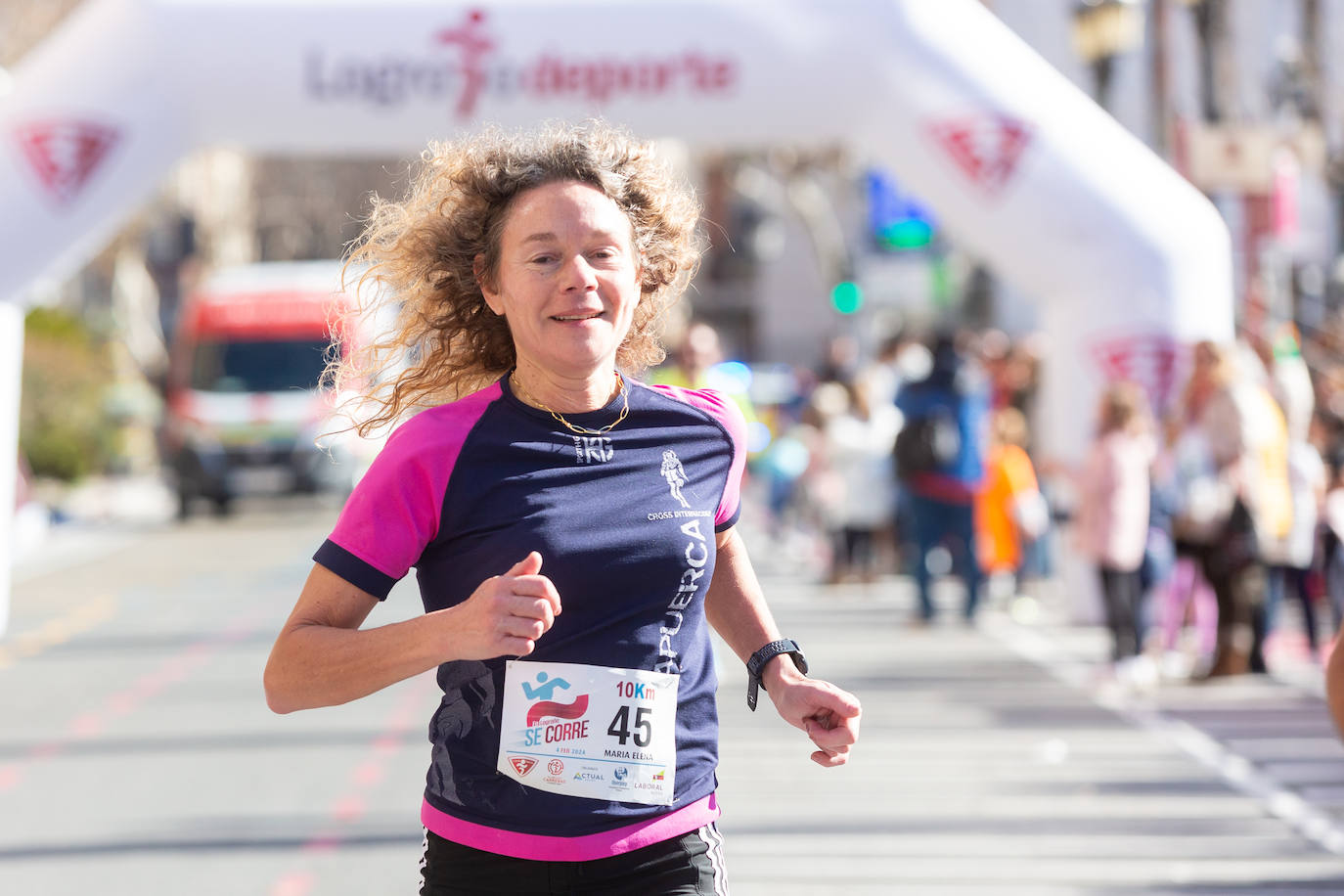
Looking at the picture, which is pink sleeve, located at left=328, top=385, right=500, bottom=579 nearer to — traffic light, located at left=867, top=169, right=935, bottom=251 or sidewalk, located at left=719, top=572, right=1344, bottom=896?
sidewalk, located at left=719, top=572, right=1344, bottom=896

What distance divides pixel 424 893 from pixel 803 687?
580 millimetres

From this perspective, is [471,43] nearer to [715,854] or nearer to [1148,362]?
[1148,362]

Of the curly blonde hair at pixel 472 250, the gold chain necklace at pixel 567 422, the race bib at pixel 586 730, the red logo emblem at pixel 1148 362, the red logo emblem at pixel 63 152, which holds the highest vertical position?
the red logo emblem at pixel 63 152

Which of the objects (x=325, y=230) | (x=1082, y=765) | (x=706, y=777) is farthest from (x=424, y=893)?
(x=325, y=230)

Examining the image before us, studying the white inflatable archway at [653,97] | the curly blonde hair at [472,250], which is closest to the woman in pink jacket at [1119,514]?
the white inflatable archway at [653,97]

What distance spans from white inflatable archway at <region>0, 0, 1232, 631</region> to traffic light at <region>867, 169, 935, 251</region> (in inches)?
386

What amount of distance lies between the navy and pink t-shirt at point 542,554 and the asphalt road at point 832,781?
3.21 metres

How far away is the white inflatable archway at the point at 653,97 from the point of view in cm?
1116

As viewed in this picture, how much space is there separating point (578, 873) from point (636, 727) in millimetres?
201

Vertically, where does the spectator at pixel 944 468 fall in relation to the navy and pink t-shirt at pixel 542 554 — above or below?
above

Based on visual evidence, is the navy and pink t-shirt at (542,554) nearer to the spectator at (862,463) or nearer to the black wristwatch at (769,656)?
the black wristwatch at (769,656)

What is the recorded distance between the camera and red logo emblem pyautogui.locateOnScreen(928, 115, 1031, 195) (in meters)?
11.2

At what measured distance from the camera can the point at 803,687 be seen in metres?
2.83

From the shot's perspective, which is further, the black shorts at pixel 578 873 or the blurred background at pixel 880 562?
the blurred background at pixel 880 562
